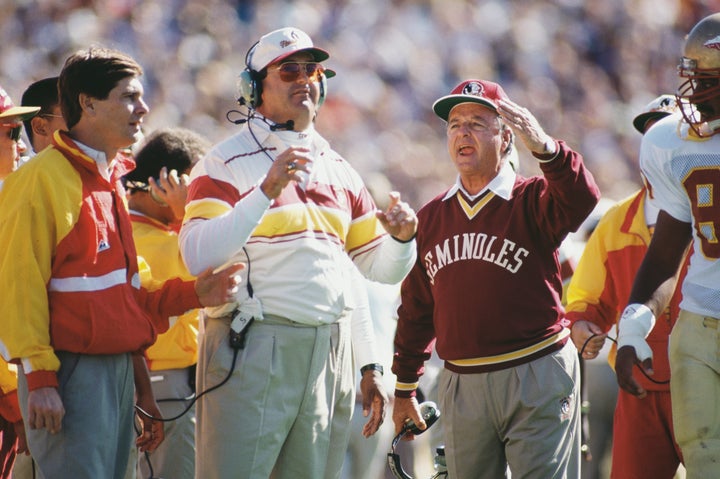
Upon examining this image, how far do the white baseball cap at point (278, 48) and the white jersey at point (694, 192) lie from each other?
1505 mm

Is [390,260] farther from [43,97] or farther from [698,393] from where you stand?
[43,97]

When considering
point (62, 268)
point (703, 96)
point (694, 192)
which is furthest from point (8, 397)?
point (703, 96)

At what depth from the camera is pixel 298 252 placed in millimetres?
4809

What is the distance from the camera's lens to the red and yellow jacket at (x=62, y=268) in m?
4.26

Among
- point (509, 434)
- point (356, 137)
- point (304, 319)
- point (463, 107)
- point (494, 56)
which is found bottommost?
point (509, 434)

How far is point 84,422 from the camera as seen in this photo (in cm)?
435

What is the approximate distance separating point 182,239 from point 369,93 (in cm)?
1091

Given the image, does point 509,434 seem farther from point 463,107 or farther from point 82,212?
point 82,212

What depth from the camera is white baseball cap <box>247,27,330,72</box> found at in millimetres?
5082

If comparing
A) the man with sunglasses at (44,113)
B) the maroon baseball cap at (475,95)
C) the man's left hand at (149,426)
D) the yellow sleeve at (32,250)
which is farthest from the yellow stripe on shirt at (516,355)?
A: the man with sunglasses at (44,113)

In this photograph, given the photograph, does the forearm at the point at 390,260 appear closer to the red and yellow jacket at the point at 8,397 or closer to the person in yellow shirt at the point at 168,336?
the person in yellow shirt at the point at 168,336

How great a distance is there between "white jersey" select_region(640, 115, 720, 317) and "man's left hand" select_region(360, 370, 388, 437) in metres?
1.43

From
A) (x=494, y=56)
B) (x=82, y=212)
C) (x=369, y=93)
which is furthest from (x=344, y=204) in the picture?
(x=494, y=56)

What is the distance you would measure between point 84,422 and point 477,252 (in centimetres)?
189
